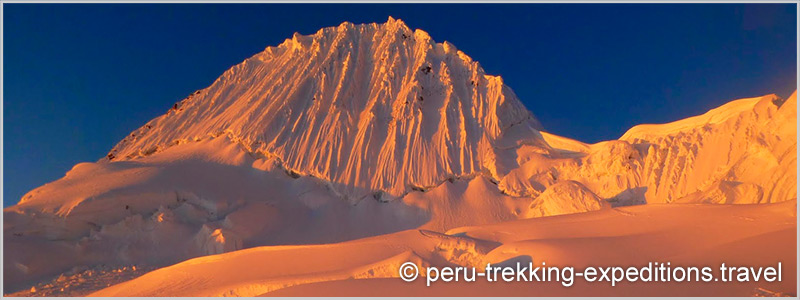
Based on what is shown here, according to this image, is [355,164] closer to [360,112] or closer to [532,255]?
[360,112]

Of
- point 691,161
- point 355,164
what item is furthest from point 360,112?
point 691,161

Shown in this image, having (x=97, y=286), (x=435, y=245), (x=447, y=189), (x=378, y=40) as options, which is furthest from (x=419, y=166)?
(x=97, y=286)

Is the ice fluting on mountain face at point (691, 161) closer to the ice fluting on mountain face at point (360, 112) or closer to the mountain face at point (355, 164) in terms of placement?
the mountain face at point (355, 164)

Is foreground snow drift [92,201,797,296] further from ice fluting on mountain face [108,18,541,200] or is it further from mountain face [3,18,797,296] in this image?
ice fluting on mountain face [108,18,541,200]

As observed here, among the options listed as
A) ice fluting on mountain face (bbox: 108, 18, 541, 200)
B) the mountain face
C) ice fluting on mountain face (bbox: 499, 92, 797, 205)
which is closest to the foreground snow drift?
ice fluting on mountain face (bbox: 499, 92, 797, 205)

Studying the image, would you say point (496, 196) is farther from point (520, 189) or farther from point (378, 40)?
point (378, 40)

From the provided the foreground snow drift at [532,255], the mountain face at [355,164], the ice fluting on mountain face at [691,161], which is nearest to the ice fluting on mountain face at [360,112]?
the mountain face at [355,164]
